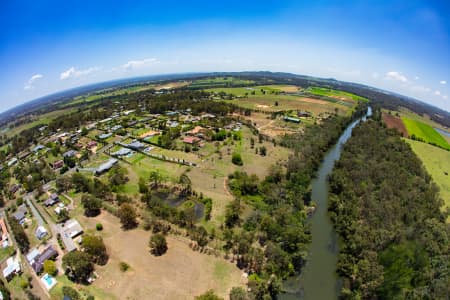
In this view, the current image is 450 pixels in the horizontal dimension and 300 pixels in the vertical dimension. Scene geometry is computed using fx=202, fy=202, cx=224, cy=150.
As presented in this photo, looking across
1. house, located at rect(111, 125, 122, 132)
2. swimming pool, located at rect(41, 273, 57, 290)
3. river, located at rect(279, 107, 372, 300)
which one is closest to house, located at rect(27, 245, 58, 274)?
swimming pool, located at rect(41, 273, 57, 290)

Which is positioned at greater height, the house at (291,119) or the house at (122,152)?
the house at (291,119)

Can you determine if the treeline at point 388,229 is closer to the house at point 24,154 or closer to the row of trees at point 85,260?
the row of trees at point 85,260

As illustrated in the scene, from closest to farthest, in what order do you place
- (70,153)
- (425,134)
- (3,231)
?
1. (3,231)
2. (70,153)
3. (425,134)

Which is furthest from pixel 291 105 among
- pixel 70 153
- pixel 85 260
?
pixel 85 260

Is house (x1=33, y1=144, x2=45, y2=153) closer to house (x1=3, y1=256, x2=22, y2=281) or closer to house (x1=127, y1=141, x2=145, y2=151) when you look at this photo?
house (x1=127, y1=141, x2=145, y2=151)

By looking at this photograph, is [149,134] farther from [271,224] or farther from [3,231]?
[271,224]

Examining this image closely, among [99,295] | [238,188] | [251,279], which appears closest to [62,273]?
[99,295]

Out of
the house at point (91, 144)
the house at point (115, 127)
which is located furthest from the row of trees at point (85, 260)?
the house at point (115, 127)

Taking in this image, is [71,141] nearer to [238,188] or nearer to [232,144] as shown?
[232,144]
